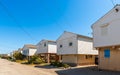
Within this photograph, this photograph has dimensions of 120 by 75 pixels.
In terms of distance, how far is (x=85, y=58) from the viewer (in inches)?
1372

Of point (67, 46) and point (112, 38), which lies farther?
point (67, 46)

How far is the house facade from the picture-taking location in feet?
67.0

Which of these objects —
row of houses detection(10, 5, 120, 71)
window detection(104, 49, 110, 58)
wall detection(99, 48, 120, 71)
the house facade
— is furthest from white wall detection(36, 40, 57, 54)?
window detection(104, 49, 110, 58)

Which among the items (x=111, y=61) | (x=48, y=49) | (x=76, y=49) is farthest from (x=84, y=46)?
(x=48, y=49)

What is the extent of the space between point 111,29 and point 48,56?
25759 mm

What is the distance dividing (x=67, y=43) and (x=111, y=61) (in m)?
13.7

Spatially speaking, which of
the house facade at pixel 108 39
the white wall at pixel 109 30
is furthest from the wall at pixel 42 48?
the white wall at pixel 109 30

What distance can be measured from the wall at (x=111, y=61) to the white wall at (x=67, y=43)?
27.8 feet

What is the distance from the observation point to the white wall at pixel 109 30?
2023cm

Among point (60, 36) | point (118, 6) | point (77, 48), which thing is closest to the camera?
point (118, 6)

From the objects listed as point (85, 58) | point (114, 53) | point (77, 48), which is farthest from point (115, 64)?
point (85, 58)

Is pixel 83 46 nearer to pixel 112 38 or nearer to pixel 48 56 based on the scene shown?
pixel 112 38

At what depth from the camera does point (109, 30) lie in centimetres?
2141

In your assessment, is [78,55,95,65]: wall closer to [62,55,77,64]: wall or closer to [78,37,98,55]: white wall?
[62,55,77,64]: wall
